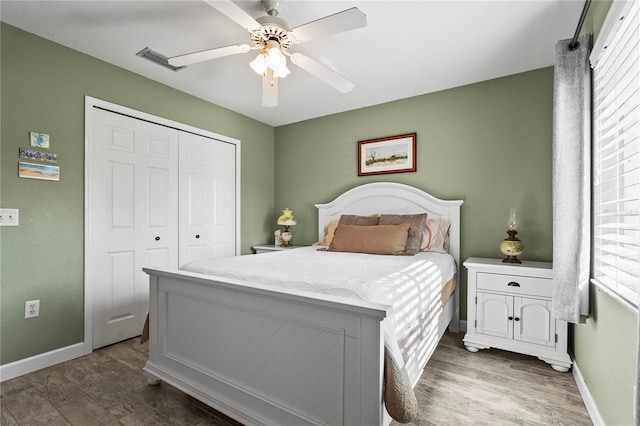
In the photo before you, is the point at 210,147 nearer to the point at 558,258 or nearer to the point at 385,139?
the point at 385,139

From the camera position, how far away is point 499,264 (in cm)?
253

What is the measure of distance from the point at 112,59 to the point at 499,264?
364 cm

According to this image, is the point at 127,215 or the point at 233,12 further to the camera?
the point at 127,215

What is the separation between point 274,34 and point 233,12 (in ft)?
1.08

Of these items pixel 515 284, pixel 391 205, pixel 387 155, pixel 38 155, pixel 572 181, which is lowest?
pixel 515 284

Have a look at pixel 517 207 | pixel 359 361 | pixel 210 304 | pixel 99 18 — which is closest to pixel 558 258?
pixel 517 207

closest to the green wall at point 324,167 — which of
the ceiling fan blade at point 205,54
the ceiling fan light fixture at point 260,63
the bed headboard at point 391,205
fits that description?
the bed headboard at point 391,205

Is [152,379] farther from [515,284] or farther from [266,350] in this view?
[515,284]

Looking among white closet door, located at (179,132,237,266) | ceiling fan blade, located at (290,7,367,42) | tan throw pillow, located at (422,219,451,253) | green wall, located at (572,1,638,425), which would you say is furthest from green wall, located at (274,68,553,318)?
ceiling fan blade, located at (290,7,367,42)

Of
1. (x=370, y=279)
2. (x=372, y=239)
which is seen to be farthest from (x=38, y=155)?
(x=372, y=239)

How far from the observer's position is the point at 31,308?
2.26 meters

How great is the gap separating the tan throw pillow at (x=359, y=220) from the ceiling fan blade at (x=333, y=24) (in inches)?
75.6

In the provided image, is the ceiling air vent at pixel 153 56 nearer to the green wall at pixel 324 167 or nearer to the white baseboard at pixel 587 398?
the green wall at pixel 324 167

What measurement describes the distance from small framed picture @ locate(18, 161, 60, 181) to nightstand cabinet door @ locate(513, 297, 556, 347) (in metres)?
3.65
